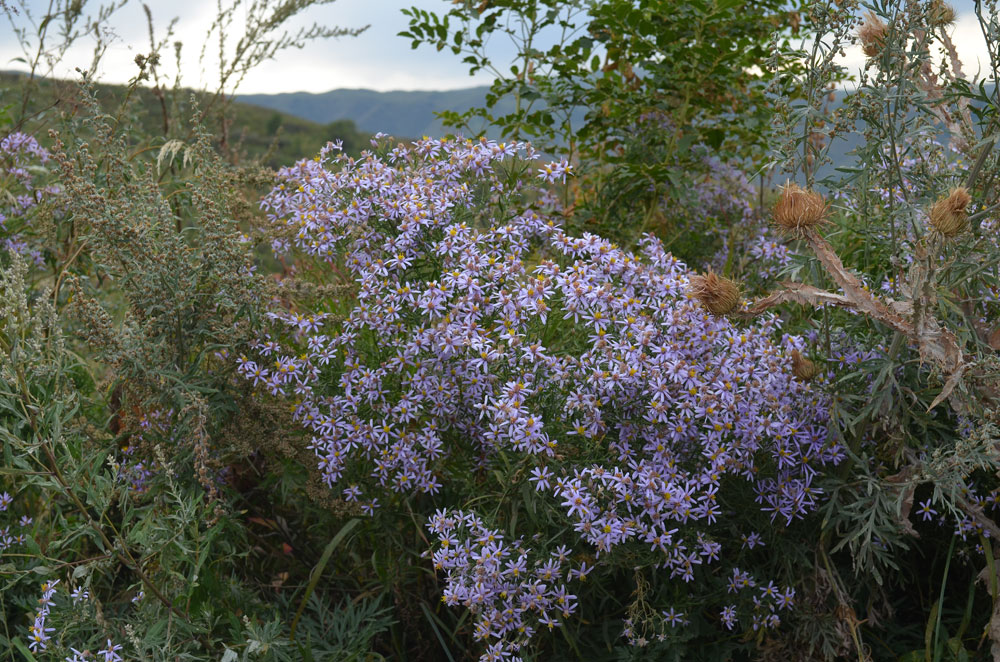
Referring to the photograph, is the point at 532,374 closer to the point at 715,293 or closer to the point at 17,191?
the point at 715,293

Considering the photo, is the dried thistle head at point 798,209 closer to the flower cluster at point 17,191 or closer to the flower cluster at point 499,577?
the flower cluster at point 499,577

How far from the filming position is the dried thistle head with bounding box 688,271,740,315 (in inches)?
92.2

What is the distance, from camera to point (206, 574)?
2.52m

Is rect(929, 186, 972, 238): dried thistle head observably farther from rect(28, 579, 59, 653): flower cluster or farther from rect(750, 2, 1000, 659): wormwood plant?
rect(28, 579, 59, 653): flower cluster

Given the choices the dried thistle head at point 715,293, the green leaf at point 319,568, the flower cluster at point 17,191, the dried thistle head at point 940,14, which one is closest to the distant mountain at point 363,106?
the flower cluster at point 17,191

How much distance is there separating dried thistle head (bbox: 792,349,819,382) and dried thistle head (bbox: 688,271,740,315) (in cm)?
34

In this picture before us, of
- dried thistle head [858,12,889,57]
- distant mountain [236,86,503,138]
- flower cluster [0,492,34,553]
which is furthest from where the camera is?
distant mountain [236,86,503,138]

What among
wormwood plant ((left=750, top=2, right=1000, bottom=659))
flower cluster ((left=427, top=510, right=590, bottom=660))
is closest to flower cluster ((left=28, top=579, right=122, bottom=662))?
flower cluster ((left=427, top=510, right=590, bottom=660))

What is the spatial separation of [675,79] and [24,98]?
3384 mm

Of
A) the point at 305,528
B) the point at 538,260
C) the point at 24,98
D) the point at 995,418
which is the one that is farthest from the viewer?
the point at 24,98

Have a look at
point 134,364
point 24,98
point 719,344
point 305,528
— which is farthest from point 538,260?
point 24,98

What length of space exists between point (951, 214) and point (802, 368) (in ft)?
2.18

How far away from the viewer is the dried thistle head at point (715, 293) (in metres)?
2.34

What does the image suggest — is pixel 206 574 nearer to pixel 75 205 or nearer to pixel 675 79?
pixel 75 205
